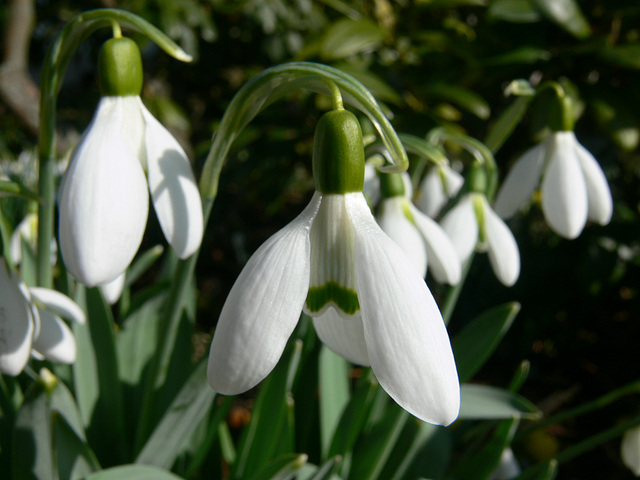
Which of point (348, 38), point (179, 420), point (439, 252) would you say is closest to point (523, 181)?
point (439, 252)

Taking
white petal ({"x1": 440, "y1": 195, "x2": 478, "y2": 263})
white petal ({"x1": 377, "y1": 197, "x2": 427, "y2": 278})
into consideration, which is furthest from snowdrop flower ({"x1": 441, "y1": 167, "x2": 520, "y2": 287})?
white petal ({"x1": 377, "y1": 197, "x2": 427, "y2": 278})

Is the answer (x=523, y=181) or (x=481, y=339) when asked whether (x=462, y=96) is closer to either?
(x=523, y=181)

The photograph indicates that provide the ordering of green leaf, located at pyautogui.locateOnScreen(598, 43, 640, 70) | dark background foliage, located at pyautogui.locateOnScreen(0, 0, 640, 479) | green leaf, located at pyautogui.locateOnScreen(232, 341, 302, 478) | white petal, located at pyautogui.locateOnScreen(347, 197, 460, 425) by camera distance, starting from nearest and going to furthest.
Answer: white petal, located at pyautogui.locateOnScreen(347, 197, 460, 425) < green leaf, located at pyautogui.locateOnScreen(232, 341, 302, 478) < green leaf, located at pyautogui.locateOnScreen(598, 43, 640, 70) < dark background foliage, located at pyautogui.locateOnScreen(0, 0, 640, 479)

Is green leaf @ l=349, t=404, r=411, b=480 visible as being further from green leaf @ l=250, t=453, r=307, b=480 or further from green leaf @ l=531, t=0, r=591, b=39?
green leaf @ l=531, t=0, r=591, b=39

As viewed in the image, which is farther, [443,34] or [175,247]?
[443,34]

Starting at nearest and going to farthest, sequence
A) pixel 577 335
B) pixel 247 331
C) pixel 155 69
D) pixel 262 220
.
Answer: pixel 247 331, pixel 577 335, pixel 155 69, pixel 262 220

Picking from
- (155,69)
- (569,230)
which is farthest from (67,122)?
(569,230)

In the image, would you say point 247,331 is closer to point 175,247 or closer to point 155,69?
point 175,247
